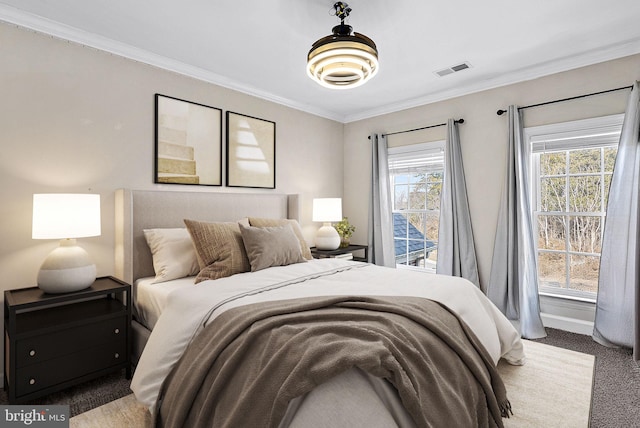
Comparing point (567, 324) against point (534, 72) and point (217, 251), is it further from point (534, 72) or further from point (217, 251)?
point (217, 251)

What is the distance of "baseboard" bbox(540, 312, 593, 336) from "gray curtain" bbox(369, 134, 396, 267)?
1730 mm

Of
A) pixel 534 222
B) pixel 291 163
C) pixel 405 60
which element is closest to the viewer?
pixel 405 60

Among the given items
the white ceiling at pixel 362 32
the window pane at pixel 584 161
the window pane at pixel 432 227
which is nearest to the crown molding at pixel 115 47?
the white ceiling at pixel 362 32

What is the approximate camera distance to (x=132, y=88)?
114 inches

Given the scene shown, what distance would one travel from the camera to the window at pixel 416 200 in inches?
166

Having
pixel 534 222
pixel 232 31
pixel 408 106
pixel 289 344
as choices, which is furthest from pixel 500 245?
pixel 232 31

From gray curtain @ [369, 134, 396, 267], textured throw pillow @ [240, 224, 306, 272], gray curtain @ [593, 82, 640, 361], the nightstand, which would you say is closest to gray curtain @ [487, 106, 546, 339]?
gray curtain @ [593, 82, 640, 361]

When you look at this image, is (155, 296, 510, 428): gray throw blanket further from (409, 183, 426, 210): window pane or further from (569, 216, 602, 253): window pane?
(409, 183, 426, 210): window pane

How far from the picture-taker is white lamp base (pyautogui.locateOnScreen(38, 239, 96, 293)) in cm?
220

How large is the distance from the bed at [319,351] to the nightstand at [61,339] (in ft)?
0.62

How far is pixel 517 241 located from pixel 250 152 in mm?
2908

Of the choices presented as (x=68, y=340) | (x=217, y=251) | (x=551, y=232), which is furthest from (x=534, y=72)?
(x=68, y=340)

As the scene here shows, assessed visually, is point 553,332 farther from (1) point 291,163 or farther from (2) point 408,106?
(1) point 291,163

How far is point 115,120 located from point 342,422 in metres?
2.84
